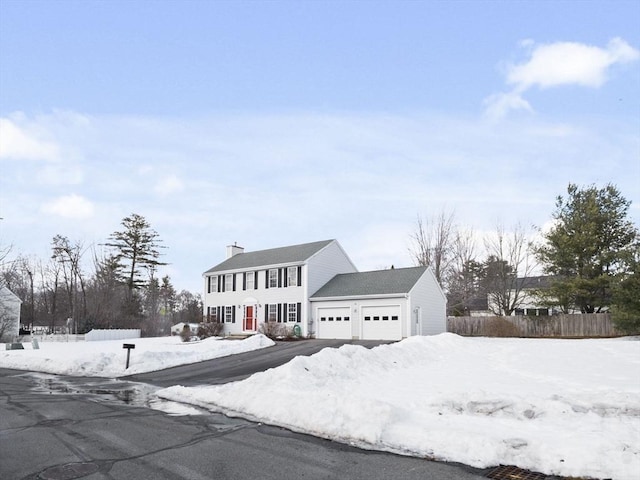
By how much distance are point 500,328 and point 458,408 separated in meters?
28.1

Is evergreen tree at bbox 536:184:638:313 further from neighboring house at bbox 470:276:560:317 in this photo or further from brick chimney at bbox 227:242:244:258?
brick chimney at bbox 227:242:244:258

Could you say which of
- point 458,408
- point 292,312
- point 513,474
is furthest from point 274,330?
point 513,474

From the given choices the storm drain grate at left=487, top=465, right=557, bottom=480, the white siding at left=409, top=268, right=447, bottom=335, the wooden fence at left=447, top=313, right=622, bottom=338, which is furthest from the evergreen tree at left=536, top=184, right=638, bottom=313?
the storm drain grate at left=487, top=465, right=557, bottom=480

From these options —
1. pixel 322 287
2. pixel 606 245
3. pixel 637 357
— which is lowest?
pixel 637 357

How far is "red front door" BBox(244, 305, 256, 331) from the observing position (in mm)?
37125

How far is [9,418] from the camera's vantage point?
9.20m

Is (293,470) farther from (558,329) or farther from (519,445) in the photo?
(558,329)

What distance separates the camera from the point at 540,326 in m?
33.7

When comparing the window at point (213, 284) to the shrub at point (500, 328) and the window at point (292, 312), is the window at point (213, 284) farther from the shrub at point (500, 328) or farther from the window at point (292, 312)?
the shrub at point (500, 328)

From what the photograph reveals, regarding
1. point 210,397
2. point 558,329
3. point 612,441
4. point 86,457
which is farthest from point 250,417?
point 558,329

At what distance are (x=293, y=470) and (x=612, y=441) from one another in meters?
4.29

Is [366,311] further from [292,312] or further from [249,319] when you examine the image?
[249,319]

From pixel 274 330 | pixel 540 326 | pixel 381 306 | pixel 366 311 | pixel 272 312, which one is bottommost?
pixel 274 330

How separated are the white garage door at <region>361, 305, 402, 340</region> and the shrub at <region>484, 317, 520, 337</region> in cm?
953
